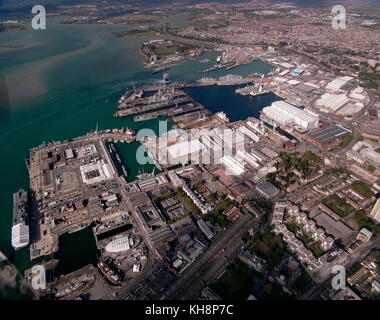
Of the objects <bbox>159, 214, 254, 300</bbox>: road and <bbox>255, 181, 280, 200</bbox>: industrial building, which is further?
<bbox>255, 181, 280, 200</bbox>: industrial building

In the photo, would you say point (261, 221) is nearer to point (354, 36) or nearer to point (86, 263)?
point (86, 263)

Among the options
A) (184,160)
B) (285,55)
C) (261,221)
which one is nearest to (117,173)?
(184,160)

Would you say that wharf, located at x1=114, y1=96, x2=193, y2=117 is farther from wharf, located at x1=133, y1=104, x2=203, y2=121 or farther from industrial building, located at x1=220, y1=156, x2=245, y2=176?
A: industrial building, located at x1=220, y1=156, x2=245, y2=176

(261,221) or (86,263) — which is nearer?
(86,263)

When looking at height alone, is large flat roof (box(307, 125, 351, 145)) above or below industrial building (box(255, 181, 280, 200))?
above

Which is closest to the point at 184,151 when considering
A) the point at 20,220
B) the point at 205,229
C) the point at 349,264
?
the point at 205,229

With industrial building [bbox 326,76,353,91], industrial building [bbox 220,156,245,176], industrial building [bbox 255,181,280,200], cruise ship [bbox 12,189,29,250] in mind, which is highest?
industrial building [bbox 326,76,353,91]

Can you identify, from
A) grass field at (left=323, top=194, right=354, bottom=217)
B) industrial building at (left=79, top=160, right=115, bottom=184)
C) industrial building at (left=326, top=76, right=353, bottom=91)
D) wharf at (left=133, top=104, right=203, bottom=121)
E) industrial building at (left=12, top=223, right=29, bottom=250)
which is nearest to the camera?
industrial building at (left=12, top=223, right=29, bottom=250)

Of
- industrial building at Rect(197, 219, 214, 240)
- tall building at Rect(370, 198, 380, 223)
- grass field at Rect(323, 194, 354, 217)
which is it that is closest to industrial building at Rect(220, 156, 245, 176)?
industrial building at Rect(197, 219, 214, 240)
